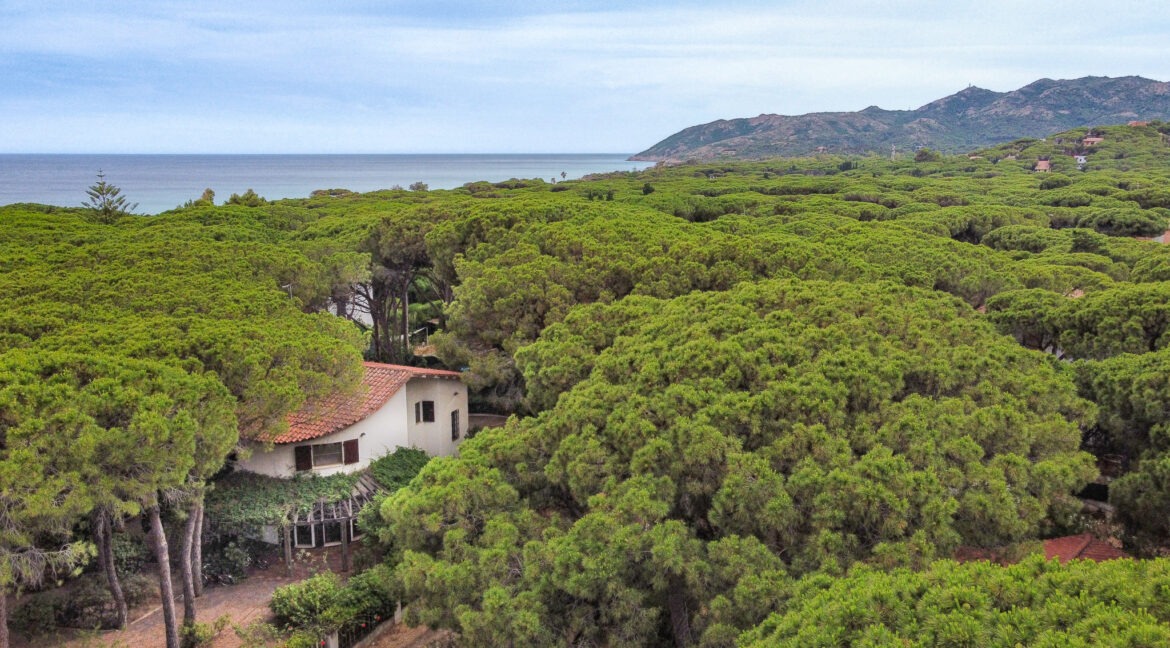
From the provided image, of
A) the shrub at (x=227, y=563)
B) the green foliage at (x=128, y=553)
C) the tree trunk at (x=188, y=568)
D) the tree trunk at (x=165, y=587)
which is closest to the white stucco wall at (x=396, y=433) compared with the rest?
the shrub at (x=227, y=563)

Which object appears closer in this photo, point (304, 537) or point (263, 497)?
point (263, 497)

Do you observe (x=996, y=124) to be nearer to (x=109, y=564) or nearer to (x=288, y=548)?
(x=288, y=548)

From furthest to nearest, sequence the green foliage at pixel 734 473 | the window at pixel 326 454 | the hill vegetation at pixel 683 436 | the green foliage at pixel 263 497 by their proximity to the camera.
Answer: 1. the window at pixel 326 454
2. the green foliage at pixel 263 497
3. the green foliage at pixel 734 473
4. the hill vegetation at pixel 683 436

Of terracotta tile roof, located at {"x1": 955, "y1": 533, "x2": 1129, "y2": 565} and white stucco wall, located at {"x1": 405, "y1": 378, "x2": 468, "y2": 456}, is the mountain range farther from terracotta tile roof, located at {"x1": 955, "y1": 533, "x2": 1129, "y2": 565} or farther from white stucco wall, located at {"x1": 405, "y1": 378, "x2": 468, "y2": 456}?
terracotta tile roof, located at {"x1": 955, "y1": 533, "x2": 1129, "y2": 565}

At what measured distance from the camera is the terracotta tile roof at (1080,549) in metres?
12.2

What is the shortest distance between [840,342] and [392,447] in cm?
1070

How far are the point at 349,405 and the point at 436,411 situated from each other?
310cm

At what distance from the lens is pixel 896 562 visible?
838 cm

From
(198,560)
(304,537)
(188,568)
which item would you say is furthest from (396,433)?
(188,568)

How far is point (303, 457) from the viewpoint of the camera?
52.9ft

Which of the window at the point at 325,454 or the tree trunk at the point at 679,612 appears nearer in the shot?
the tree trunk at the point at 679,612

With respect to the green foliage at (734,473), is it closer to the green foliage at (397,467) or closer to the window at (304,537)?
the green foliage at (397,467)

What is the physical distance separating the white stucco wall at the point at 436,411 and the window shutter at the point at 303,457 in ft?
9.65

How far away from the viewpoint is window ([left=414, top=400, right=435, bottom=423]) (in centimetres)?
1923
